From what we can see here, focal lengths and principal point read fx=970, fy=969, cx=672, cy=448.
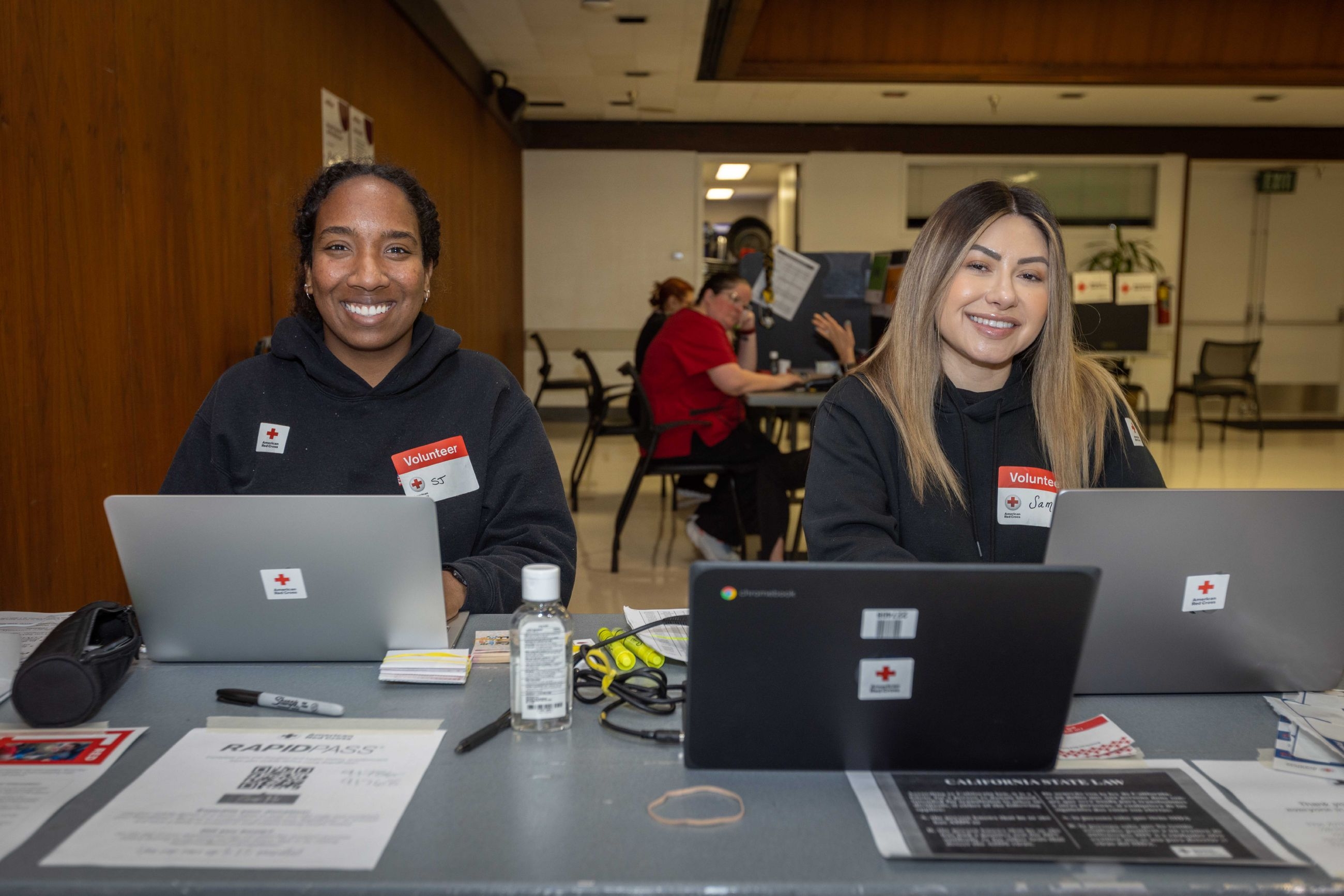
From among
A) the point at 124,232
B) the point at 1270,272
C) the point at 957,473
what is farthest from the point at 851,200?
the point at 957,473

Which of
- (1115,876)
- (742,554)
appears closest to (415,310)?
(1115,876)

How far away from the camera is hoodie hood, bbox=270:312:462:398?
5.32ft

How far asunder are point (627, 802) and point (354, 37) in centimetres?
422

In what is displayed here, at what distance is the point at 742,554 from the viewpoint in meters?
4.05

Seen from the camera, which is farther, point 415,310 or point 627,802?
point 415,310

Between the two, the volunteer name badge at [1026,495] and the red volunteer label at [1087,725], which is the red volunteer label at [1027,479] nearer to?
the volunteer name badge at [1026,495]

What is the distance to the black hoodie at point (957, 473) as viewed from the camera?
148 cm

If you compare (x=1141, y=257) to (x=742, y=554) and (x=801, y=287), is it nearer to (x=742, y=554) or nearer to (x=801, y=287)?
(x=801, y=287)

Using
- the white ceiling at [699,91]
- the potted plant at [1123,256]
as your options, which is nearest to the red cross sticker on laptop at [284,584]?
the white ceiling at [699,91]

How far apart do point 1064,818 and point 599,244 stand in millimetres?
9246

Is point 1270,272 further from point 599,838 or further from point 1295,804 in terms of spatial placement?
point 599,838

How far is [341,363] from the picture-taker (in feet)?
5.45

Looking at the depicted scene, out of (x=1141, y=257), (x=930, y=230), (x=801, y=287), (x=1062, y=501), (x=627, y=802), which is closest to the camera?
(x=627, y=802)

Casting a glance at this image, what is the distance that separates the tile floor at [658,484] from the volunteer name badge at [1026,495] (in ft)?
3.02
